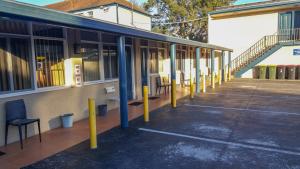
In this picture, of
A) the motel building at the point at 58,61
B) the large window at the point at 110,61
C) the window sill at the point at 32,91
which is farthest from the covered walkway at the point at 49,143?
the large window at the point at 110,61

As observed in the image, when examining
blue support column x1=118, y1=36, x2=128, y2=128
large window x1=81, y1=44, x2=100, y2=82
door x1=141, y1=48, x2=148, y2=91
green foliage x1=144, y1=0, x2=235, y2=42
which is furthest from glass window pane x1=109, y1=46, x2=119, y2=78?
green foliage x1=144, y1=0, x2=235, y2=42

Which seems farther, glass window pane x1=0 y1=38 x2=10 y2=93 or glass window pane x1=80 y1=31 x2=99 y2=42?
glass window pane x1=80 y1=31 x2=99 y2=42

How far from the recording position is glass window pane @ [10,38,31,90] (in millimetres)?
4695

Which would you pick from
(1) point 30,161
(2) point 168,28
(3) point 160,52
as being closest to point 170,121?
(1) point 30,161

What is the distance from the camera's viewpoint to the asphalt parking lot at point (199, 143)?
3572mm

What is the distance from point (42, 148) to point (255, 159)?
12.7 feet

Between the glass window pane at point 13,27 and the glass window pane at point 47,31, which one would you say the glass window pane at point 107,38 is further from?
the glass window pane at point 13,27

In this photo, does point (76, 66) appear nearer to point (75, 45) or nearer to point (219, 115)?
point (75, 45)

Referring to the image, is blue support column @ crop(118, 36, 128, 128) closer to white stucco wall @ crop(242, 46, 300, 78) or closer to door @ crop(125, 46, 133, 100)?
door @ crop(125, 46, 133, 100)

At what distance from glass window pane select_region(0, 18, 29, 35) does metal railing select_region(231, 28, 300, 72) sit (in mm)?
15968

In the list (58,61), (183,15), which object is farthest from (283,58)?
(58,61)

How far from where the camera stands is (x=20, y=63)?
190 inches

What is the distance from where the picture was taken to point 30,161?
12.3 feet

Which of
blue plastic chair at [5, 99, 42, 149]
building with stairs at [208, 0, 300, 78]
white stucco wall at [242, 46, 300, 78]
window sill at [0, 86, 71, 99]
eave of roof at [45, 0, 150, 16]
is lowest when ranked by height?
blue plastic chair at [5, 99, 42, 149]
